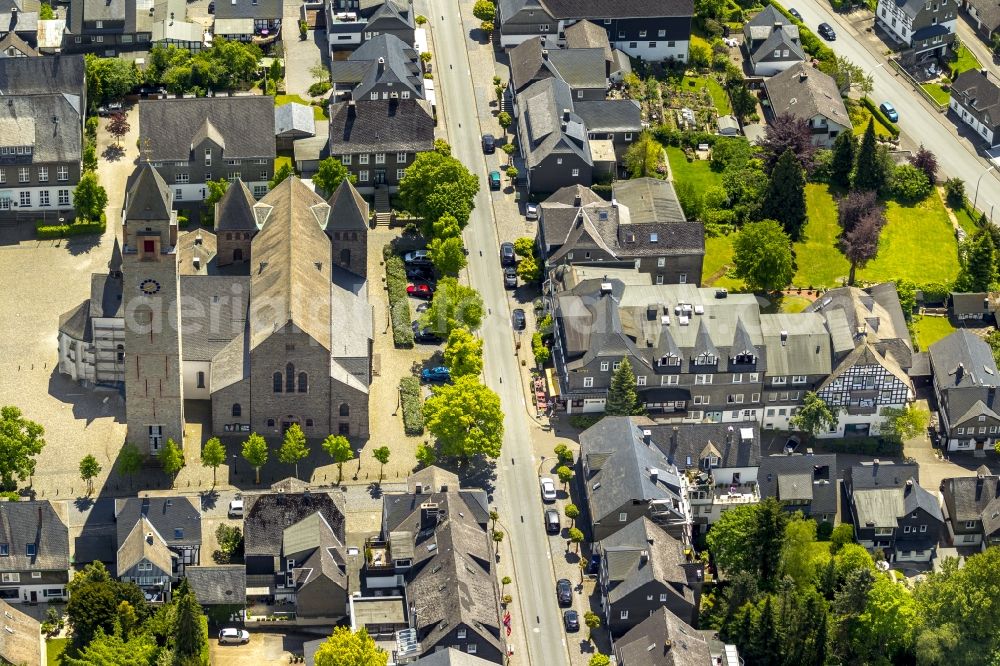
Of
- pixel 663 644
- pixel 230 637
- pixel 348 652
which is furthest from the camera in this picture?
pixel 230 637

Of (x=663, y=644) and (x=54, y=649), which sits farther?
(x=54, y=649)

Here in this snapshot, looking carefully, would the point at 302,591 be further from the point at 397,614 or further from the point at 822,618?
the point at 822,618

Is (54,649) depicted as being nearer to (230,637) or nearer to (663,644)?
(230,637)

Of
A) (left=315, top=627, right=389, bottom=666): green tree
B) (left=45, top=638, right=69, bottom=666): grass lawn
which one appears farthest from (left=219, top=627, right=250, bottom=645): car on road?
(left=45, top=638, right=69, bottom=666): grass lawn

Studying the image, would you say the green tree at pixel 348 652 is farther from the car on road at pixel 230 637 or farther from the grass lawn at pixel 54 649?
the grass lawn at pixel 54 649

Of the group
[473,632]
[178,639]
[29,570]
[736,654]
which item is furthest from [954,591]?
[29,570]

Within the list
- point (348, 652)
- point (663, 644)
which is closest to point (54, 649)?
point (348, 652)
